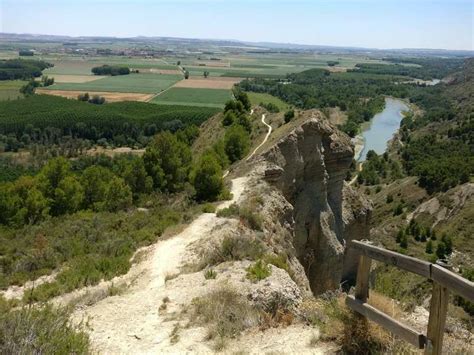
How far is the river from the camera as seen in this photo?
131400 millimetres

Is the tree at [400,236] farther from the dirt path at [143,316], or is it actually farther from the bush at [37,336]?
the bush at [37,336]

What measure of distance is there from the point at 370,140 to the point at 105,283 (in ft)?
439

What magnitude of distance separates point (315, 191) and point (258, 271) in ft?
56.7

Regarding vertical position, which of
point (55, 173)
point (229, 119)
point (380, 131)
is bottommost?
point (380, 131)

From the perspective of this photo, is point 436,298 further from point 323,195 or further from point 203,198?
point 323,195

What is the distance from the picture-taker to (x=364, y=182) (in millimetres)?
104000

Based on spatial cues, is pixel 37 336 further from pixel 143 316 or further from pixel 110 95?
pixel 110 95

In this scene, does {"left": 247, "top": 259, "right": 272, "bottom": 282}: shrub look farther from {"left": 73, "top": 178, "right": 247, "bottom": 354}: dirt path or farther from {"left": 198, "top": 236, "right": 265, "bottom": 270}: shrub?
{"left": 73, "top": 178, "right": 247, "bottom": 354}: dirt path

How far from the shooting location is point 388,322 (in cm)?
789

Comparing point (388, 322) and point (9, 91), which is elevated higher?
point (388, 322)

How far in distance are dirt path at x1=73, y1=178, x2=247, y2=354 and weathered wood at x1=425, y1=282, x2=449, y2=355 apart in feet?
15.6

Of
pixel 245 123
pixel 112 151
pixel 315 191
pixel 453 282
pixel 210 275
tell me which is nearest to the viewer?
pixel 453 282

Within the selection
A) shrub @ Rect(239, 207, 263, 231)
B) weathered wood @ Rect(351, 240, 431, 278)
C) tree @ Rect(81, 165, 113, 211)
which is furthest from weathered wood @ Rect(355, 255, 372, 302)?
tree @ Rect(81, 165, 113, 211)

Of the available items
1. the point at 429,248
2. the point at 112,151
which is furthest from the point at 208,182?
the point at 112,151
